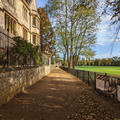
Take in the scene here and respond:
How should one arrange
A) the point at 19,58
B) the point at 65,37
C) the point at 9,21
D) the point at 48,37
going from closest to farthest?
the point at 19,58, the point at 9,21, the point at 65,37, the point at 48,37

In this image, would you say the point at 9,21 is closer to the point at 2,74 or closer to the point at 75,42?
the point at 2,74

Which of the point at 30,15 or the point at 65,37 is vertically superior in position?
the point at 30,15

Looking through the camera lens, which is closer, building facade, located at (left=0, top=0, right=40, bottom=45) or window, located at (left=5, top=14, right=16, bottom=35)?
building facade, located at (left=0, top=0, right=40, bottom=45)

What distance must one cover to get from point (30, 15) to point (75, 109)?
16.4 m

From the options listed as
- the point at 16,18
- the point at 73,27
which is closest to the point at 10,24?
the point at 16,18

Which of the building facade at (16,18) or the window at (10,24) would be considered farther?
the window at (10,24)

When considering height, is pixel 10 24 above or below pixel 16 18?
below

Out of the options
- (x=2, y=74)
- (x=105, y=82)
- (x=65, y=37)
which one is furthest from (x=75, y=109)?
(x=65, y=37)

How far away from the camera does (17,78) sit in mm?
6102

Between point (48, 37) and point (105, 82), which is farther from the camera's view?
point (48, 37)

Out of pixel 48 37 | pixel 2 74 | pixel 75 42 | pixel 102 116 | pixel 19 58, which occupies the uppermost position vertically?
pixel 48 37

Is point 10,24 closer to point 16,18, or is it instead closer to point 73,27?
point 16,18

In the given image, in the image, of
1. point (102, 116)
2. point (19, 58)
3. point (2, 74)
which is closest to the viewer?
point (102, 116)

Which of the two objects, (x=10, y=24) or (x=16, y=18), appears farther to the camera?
(x=16, y=18)
